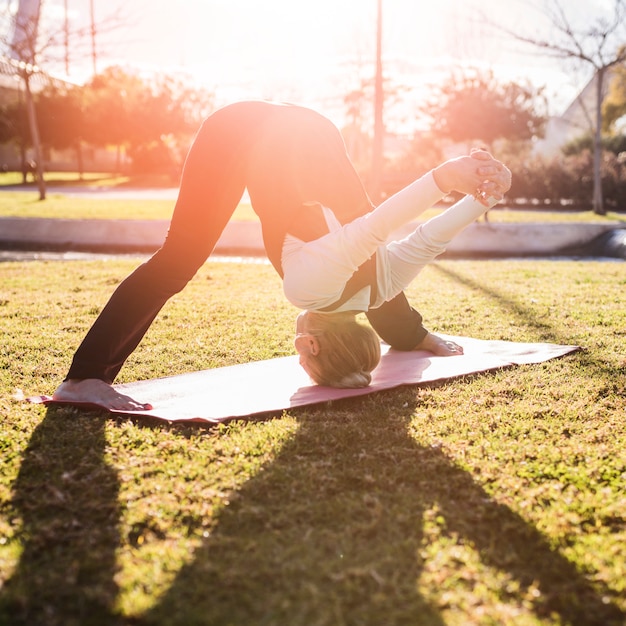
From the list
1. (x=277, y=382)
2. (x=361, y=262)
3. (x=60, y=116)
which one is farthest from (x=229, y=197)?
(x=60, y=116)

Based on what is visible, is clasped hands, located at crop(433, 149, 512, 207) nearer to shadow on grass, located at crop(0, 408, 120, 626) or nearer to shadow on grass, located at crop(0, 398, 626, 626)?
shadow on grass, located at crop(0, 398, 626, 626)

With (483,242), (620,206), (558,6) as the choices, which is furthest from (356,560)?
(620,206)

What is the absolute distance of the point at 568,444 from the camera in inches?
115

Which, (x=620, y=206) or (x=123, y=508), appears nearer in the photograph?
(x=123, y=508)

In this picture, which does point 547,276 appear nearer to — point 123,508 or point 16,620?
point 123,508

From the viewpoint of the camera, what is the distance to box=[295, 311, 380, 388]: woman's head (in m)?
3.54

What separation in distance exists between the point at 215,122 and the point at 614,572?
2660 millimetres

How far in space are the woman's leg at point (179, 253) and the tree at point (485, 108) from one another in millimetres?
21854

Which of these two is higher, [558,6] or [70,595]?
[558,6]

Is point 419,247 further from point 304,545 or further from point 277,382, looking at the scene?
point 304,545

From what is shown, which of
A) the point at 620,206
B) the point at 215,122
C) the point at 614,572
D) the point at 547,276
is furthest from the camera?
the point at 620,206

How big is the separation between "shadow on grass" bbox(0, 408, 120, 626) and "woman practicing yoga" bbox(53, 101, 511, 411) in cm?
46

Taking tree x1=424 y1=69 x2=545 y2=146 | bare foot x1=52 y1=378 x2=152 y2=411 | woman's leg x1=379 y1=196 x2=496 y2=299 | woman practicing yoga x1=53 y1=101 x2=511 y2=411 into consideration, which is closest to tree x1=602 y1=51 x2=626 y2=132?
tree x1=424 y1=69 x2=545 y2=146

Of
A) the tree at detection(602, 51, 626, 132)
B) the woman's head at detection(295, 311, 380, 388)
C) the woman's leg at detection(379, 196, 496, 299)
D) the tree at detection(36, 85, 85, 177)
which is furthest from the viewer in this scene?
the tree at detection(36, 85, 85, 177)
